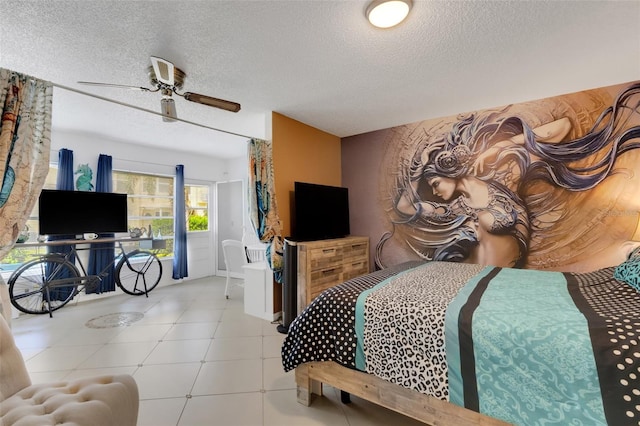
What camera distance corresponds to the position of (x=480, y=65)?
2.28 meters

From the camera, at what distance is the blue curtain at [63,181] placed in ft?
12.5

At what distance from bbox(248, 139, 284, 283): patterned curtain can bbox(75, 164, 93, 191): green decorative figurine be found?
9.44 feet

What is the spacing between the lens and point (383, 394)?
156cm

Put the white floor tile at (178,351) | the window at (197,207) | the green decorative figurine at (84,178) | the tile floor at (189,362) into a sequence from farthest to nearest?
the window at (197,207) < the green decorative figurine at (84,178) < the white floor tile at (178,351) < the tile floor at (189,362)

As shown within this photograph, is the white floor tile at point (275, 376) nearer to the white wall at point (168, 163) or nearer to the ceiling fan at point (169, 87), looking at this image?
the ceiling fan at point (169, 87)

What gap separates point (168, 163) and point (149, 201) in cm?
79

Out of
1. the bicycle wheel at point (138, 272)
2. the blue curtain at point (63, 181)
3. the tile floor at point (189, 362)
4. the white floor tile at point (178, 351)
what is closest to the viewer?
the tile floor at point (189, 362)

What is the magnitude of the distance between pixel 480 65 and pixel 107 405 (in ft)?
10.7

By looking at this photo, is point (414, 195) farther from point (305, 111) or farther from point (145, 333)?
point (145, 333)

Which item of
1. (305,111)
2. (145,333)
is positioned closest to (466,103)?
(305,111)

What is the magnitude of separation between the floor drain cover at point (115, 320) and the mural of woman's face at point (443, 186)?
4.07 metres

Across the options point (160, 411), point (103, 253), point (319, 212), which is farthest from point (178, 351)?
point (103, 253)

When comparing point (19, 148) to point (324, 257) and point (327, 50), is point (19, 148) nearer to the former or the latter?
point (327, 50)

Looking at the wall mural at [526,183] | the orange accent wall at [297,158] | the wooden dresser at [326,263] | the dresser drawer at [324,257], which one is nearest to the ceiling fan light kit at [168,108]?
the orange accent wall at [297,158]
